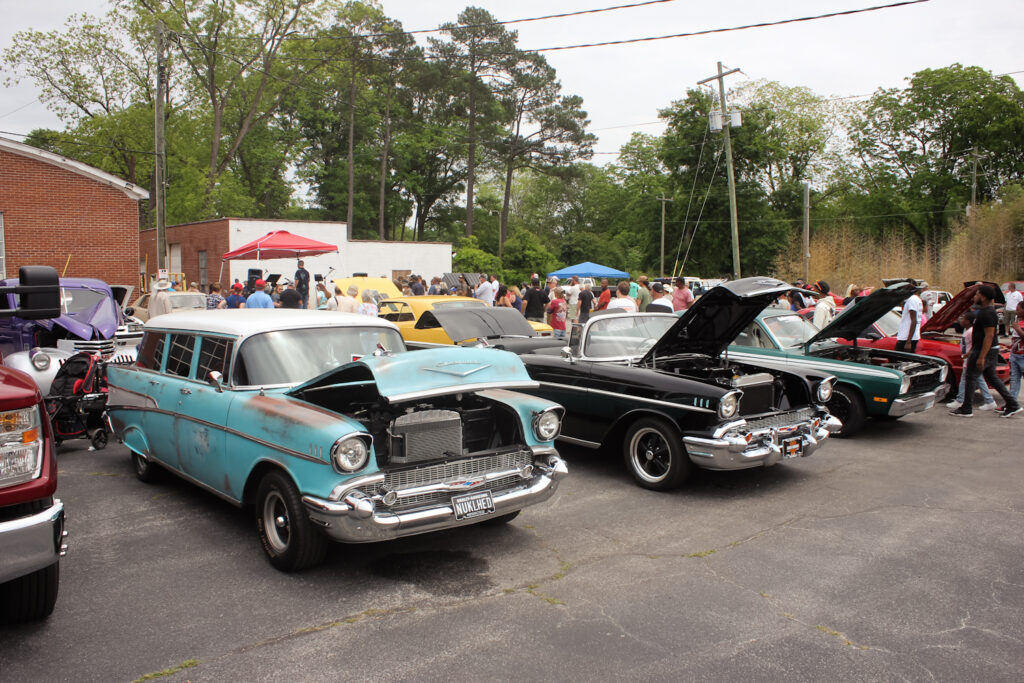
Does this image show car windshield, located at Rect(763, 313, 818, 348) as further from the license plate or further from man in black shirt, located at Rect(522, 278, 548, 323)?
man in black shirt, located at Rect(522, 278, 548, 323)

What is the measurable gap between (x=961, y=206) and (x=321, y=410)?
2053 inches

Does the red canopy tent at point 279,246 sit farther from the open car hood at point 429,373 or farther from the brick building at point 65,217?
the open car hood at point 429,373

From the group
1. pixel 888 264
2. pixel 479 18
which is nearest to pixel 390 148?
pixel 479 18

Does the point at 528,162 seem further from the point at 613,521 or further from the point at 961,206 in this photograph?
the point at 613,521

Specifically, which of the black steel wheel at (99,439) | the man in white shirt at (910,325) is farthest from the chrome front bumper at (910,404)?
the black steel wheel at (99,439)

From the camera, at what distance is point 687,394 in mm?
6336

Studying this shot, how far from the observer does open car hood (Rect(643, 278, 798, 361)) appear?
6867mm

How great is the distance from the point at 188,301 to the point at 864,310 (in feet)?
45.5

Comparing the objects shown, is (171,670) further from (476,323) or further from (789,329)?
(789,329)

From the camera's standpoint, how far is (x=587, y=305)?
16.0 meters

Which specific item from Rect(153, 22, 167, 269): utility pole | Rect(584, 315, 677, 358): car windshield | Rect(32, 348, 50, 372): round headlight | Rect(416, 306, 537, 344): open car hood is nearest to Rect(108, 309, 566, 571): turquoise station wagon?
Rect(584, 315, 677, 358): car windshield

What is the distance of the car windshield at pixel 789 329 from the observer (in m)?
10.1

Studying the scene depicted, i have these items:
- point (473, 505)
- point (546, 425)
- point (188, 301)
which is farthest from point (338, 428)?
point (188, 301)

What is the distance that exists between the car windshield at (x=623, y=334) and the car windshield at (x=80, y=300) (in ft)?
26.5
